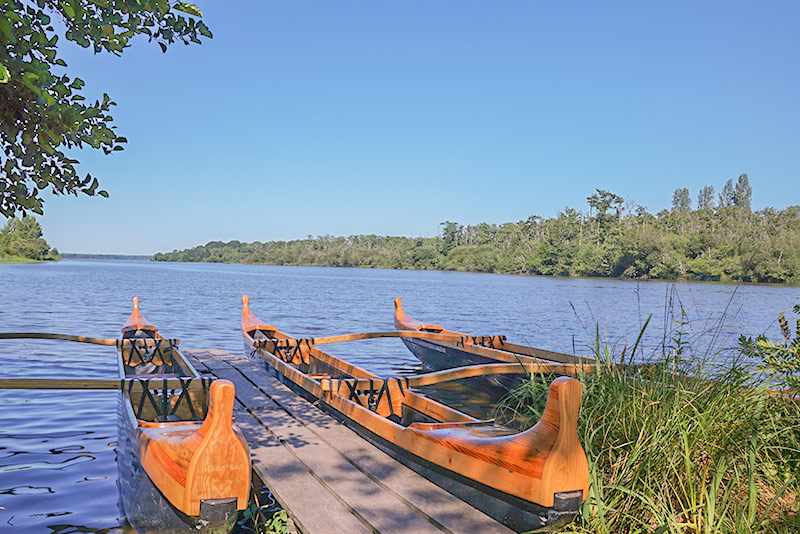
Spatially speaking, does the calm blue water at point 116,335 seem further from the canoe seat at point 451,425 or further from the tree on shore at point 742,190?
the tree on shore at point 742,190

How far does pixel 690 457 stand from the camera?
367 cm

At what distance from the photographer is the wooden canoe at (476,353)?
28.2 ft

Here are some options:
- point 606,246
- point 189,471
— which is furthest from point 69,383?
point 606,246

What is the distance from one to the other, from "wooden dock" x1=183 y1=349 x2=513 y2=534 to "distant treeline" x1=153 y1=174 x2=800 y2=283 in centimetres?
639

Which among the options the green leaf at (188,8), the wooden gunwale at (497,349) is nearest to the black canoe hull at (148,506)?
the green leaf at (188,8)

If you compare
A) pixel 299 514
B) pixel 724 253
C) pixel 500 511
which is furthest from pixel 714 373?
pixel 724 253

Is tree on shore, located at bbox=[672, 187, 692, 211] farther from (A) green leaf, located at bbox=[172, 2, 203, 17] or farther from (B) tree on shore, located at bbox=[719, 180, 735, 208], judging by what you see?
(A) green leaf, located at bbox=[172, 2, 203, 17]

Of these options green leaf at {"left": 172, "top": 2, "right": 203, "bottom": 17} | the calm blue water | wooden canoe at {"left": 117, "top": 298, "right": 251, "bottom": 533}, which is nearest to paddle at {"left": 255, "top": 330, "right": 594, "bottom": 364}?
the calm blue water

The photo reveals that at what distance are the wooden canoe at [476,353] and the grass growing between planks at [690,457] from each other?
3.64 meters

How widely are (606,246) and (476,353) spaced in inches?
3095

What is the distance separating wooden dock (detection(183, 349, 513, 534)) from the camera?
12.1 feet

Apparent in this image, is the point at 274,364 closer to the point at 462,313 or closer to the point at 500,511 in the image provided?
the point at 500,511

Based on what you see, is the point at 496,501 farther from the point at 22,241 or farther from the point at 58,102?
the point at 22,241

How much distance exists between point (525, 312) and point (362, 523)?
2772cm
